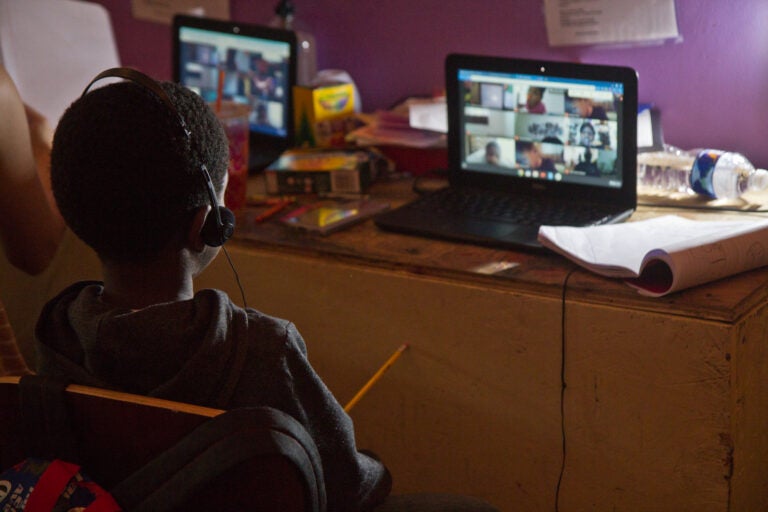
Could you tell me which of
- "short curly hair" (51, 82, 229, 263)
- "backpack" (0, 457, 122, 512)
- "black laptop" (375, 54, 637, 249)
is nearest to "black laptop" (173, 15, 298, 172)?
"black laptop" (375, 54, 637, 249)

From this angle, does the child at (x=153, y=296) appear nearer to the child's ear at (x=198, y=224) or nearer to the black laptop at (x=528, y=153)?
the child's ear at (x=198, y=224)

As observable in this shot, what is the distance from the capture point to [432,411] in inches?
58.3

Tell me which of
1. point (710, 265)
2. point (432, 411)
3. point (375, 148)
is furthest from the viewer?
point (375, 148)

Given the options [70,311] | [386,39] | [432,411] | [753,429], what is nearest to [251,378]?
[70,311]

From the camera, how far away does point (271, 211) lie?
169 centimetres

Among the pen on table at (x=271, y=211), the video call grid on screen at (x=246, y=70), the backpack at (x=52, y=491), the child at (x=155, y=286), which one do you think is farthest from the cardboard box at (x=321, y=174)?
the backpack at (x=52, y=491)

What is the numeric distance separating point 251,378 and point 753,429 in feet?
2.52

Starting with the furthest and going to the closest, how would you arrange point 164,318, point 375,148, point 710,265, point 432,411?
point 375,148, point 432,411, point 710,265, point 164,318

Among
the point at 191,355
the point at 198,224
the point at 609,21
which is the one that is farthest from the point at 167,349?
the point at 609,21

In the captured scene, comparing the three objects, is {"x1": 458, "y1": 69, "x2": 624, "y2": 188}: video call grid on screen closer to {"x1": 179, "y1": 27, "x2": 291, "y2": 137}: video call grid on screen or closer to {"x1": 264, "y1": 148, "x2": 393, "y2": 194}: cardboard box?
{"x1": 264, "y1": 148, "x2": 393, "y2": 194}: cardboard box

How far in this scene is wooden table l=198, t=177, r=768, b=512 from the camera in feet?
4.14

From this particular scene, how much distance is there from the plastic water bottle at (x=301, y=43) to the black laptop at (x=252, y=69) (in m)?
0.09

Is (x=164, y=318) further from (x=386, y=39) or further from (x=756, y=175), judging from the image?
(x=386, y=39)

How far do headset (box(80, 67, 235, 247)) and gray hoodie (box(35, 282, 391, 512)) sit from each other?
69mm
